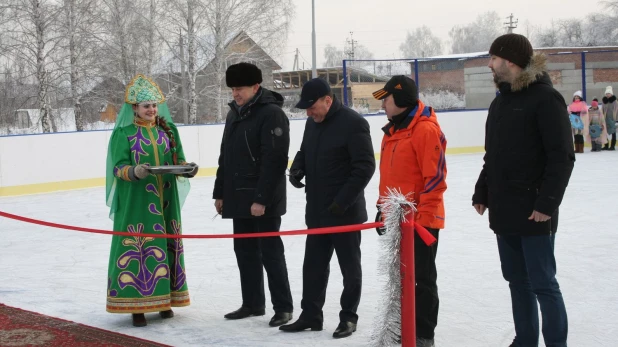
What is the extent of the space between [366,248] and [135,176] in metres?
3.08

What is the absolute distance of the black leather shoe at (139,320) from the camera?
5.21m

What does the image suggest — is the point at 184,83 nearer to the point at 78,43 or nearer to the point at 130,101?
the point at 78,43

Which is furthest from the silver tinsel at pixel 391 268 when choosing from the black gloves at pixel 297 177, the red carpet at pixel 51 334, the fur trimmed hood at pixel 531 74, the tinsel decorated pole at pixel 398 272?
the red carpet at pixel 51 334

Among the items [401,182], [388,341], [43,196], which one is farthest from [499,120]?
[43,196]

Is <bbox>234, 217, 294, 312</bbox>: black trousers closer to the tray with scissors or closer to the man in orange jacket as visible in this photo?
the tray with scissors

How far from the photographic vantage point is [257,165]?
5211mm

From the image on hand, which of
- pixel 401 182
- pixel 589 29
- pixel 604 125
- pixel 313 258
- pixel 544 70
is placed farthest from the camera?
pixel 589 29

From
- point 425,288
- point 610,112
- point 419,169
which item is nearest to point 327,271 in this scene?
point 425,288

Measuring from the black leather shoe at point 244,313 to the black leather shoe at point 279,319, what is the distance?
23cm

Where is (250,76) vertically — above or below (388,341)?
above

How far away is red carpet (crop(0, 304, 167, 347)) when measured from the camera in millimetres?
4746

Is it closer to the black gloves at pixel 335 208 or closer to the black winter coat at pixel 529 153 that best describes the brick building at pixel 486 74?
the black gloves at pixel 335 208

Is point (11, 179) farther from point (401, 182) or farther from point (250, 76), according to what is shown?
point (401, 182)

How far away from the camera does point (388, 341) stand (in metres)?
4.10
